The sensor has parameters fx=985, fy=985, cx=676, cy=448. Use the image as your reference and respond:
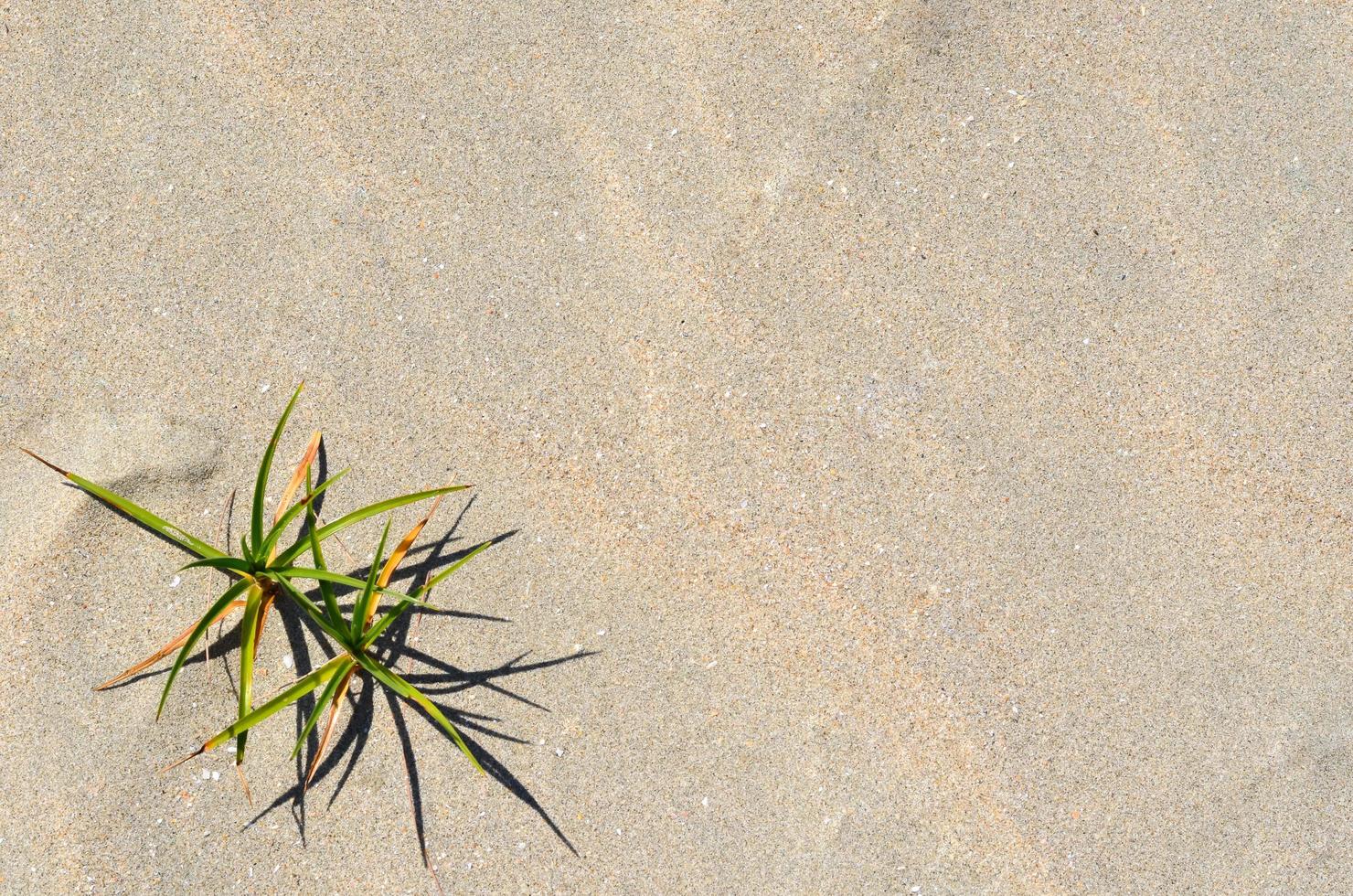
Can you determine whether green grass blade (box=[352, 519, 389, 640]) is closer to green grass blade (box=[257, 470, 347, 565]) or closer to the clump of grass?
the clump of grass

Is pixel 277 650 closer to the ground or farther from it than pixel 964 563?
farther from it

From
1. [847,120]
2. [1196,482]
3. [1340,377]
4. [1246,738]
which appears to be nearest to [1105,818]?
[1246,738]

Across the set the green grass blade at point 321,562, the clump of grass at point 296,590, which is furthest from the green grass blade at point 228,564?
the green grass blade at point 321,562

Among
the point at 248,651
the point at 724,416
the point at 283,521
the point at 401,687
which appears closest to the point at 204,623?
the point at 248,651

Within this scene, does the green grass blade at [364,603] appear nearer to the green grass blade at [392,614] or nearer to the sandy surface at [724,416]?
the green grass blade at [392,614]

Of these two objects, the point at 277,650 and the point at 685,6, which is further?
the point at 685,6

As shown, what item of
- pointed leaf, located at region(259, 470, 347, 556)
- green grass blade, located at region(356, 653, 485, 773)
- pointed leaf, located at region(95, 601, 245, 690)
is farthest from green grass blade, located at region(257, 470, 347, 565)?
green grass blade, located at region(356, 653, 485, 773)

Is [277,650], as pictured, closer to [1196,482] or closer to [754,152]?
[754,152]
